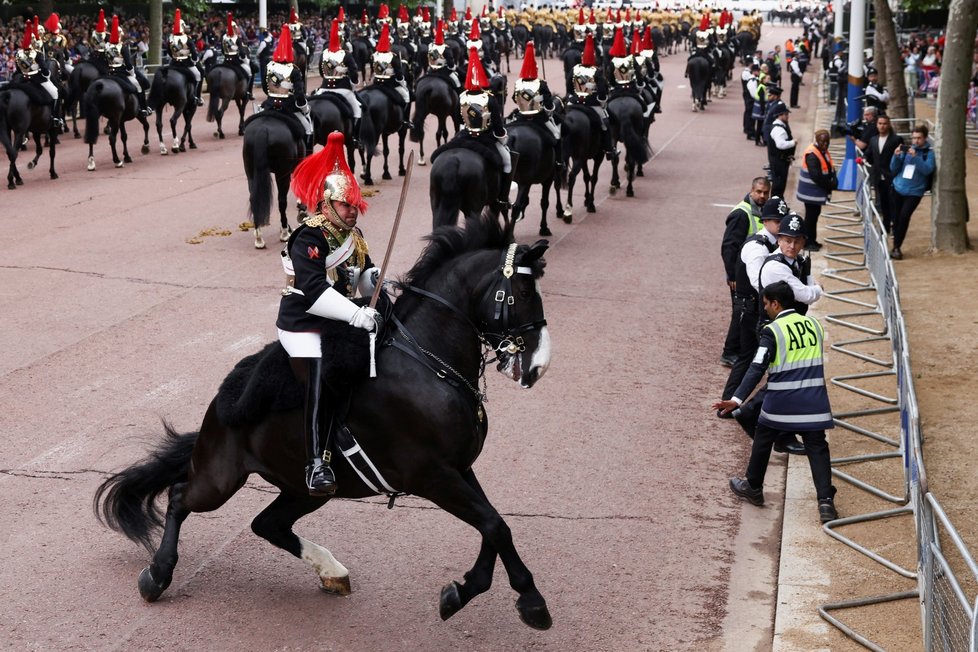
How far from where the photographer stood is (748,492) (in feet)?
27.8

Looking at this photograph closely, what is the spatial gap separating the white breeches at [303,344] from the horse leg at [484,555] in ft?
2.98

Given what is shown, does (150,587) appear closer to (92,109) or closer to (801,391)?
(801,391)

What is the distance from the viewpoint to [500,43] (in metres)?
→ 48.1

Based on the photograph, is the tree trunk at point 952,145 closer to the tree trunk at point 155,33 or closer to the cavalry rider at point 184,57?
the cavalry rider at point 184,57

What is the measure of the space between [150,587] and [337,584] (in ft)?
3.27

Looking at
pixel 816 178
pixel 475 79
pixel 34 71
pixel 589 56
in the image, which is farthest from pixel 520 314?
pixel 34 71

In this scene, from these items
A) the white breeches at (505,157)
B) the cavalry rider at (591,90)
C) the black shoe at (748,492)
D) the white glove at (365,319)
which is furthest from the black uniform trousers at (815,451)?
the cavalry rider at (591,90)

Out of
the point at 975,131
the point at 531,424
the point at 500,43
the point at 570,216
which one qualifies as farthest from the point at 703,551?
the point at 500,43

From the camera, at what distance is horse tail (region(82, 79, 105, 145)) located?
22578 millimetres

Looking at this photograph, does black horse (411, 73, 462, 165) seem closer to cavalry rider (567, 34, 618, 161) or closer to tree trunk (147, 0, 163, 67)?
cavalry rider (567, 34, 618, 161)

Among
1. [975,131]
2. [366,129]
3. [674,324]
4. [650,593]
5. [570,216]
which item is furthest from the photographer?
[975,131]

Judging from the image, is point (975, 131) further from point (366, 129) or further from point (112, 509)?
point (112, 509)

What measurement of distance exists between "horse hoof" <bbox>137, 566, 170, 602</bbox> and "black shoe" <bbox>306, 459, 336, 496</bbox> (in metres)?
1.14

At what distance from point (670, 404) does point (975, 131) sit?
2242cm
